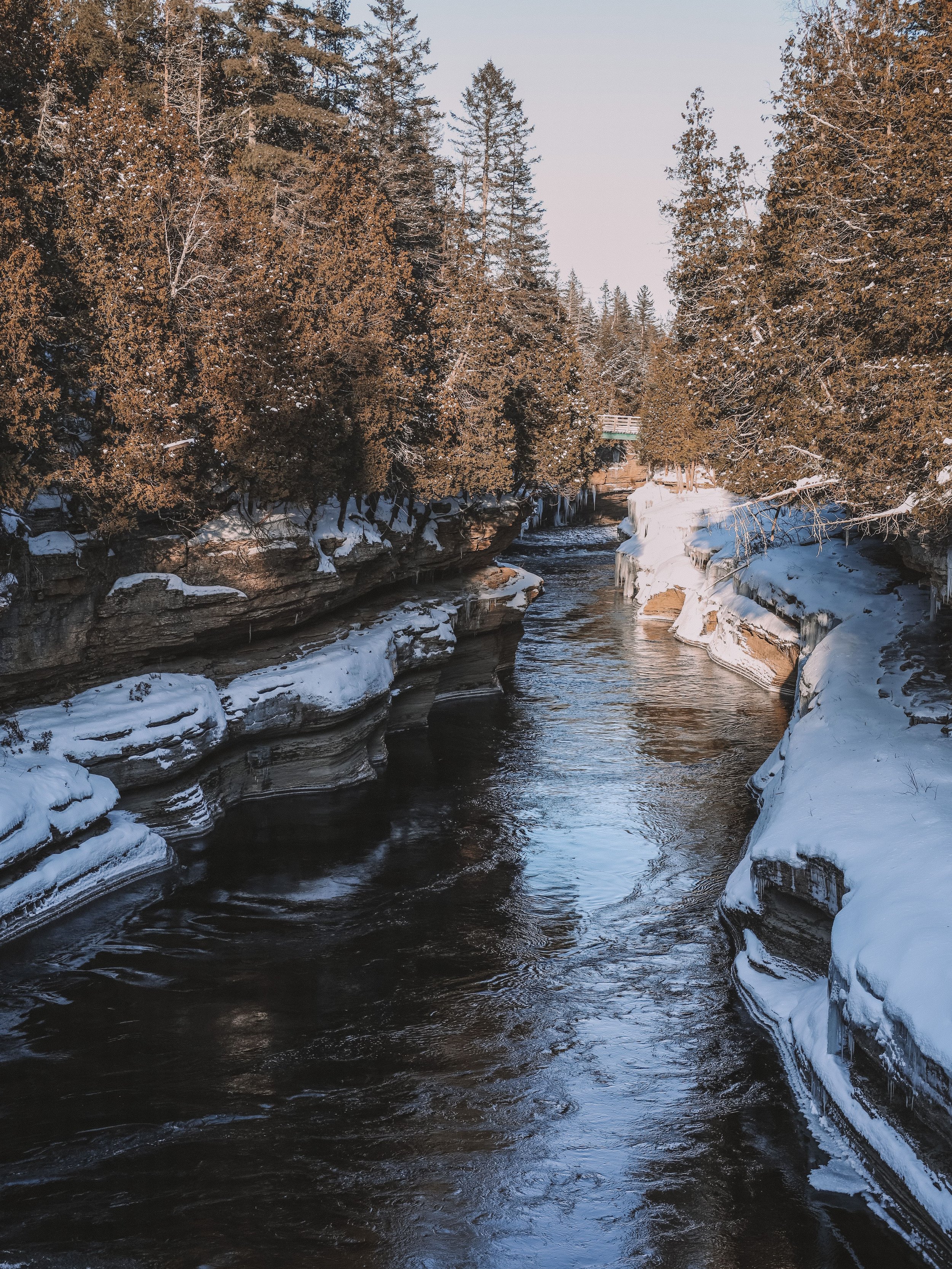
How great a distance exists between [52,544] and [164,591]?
8.38 feet

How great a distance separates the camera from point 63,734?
18.0m

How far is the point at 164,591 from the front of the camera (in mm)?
20453

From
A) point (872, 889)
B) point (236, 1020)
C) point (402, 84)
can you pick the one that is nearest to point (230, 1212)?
point (236, 1020)

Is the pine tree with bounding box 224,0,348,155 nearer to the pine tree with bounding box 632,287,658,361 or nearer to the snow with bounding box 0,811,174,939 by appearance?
the snow with bounding box 0,811,174,939

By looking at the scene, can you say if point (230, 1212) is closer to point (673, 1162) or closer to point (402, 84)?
point (673, 1162)

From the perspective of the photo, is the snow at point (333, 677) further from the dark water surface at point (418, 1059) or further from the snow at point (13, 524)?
the snow at point (13, 524)

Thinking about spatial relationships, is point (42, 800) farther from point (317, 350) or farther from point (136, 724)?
point (317, 350)

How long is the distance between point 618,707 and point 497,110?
31.5 m

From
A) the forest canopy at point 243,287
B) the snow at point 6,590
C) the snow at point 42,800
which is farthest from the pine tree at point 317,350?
the snow at point 42,800

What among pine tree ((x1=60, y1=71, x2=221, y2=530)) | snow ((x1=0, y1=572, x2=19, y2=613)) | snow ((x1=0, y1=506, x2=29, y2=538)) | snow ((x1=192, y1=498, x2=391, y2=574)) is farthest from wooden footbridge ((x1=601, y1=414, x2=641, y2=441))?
snow ((x1=0, y1=572, x2=19, y2=613))

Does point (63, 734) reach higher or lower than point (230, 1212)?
higher

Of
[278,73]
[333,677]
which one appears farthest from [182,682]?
[278,73]

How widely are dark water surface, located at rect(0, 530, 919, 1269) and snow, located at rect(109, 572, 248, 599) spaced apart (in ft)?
15.4

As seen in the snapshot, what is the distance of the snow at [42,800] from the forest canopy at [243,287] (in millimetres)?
4533
